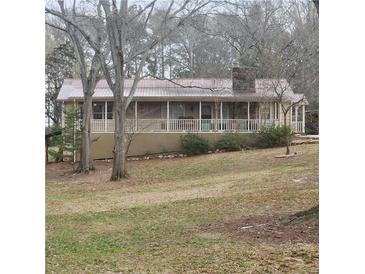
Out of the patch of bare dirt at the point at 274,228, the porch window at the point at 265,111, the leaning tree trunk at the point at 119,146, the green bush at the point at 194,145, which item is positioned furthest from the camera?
the porch window at the point at 265,111

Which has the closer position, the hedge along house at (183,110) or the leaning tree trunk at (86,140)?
the leaning tree trunk at (86,140)

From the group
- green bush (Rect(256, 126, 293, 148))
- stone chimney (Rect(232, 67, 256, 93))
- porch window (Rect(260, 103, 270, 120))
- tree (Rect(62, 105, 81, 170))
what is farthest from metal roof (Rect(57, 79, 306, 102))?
green bush (Rect(256, 126, 293, 148))

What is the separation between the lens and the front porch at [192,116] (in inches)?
508

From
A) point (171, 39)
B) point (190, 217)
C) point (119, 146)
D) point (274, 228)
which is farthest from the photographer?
point (171, 39)

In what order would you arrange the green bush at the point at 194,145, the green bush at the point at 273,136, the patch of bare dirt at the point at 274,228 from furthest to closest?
the green bush at the point at 194,145
the green bush at the point at 273,136
the patch of bare dirt at the point at 274,228

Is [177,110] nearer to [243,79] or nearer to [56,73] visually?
[243,79]

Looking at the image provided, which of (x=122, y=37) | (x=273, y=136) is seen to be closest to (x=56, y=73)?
(x=122, y=37)

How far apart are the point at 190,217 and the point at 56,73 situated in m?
9.14

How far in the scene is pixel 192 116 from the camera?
45.7 ft

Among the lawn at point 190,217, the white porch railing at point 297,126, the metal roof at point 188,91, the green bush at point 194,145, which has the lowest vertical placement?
the lawn at point 190,217

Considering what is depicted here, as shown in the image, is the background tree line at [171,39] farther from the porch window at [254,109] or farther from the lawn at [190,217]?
the lawn at [190,217]

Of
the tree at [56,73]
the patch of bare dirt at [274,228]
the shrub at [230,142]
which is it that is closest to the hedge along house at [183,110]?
the tree at [56,73]
